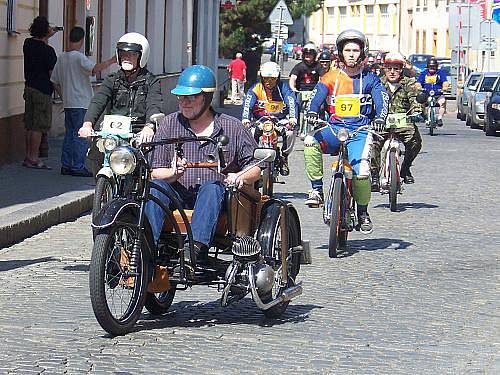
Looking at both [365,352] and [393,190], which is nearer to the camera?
[365,352]

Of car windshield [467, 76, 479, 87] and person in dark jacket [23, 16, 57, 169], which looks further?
car windshield [467, 76, 479, 87]

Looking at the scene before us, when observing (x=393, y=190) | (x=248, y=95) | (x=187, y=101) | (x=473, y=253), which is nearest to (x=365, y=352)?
(x=187, y=101)

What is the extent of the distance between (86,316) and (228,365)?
154cm

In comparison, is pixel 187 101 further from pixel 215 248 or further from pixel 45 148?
pixel 45 148

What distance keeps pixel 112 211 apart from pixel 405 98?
935 cm

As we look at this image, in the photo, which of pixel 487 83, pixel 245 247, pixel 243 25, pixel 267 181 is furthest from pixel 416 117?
pixel 243 25

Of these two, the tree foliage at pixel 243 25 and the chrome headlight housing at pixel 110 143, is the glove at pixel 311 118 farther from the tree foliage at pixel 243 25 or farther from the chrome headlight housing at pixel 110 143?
the tree foliage at pixel 243 25

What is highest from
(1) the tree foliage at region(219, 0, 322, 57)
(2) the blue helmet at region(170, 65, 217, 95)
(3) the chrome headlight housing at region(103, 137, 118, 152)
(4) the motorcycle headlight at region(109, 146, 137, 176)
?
(1) the tree foliage at region(219, 0, 322, 57)

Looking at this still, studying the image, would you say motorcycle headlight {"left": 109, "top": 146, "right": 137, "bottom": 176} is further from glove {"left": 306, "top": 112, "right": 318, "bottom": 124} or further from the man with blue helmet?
glove {"left": 306, "top": 112, "right": 318, "bottom": 124}

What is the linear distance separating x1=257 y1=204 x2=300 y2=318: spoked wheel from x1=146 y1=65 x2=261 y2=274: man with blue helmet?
0.27m

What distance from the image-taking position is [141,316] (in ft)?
27.1

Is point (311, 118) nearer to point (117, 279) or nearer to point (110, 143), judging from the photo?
point (110, 143)

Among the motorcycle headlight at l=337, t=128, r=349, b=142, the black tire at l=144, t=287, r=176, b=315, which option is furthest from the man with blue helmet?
the motorcycle headlight at l=337, t=128, r=349, b=142

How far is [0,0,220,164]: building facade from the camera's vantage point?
18.2 metres
